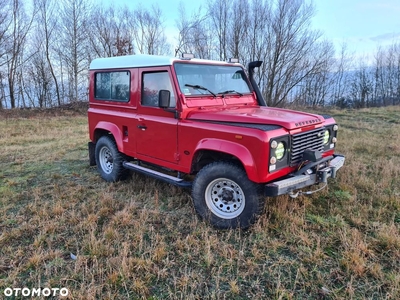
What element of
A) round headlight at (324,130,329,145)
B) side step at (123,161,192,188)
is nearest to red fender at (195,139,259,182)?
side step at (123,161,192,188)

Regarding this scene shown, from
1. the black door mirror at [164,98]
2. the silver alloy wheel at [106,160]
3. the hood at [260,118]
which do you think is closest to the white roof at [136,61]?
the black door mirror at [164,98]

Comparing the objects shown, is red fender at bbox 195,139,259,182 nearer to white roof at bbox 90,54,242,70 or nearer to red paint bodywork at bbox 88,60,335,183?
red paint bodywork at bbox 88,60,335,183

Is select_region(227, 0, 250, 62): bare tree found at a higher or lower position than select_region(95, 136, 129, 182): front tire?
higher

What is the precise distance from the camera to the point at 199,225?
141 inches

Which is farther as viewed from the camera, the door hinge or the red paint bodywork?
the door hinge

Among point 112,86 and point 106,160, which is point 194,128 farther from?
point 106,160

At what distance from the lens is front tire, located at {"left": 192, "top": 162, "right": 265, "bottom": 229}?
329 centimetres

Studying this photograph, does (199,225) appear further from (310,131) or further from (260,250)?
(310,131)

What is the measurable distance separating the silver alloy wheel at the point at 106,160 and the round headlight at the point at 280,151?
3.25 m

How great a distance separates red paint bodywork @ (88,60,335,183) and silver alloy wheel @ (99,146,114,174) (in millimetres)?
425

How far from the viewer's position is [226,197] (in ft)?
11.7

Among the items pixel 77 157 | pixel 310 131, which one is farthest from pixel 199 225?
pixel 77 157

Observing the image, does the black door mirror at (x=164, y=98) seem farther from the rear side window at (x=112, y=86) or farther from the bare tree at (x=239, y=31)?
the bare tree at (x=239, y=31)

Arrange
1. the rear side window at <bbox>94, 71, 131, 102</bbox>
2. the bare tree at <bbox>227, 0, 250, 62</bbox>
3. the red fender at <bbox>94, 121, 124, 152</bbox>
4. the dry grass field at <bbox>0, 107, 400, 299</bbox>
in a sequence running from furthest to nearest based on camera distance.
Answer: the bare tree at <bbox>227, 0, 250, 62</bbox>
the red fender at <bbox>94, 121, 124, 152</bbox>
the rear side window at <bbox>94, 71, 131, 102</bbox>
the dry grass field at <bbox>0, 107, 400, 299</bbox>
